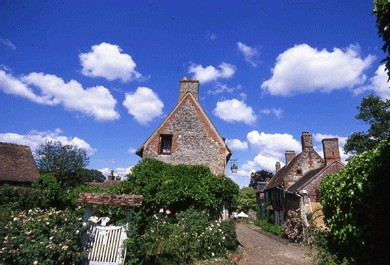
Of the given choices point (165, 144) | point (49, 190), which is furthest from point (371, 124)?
point (49, 190)

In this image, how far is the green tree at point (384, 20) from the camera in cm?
356

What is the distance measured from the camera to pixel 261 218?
41.2 m

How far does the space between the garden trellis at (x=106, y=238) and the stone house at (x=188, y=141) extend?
27.3ft

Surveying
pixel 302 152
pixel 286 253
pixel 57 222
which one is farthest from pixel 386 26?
pixel 302 152

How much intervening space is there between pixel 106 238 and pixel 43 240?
6.87ft

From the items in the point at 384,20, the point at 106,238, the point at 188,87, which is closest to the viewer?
the point at 384,20

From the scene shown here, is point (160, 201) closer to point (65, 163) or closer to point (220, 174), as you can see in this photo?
point (220, 174)

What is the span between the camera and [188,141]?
18016 mm

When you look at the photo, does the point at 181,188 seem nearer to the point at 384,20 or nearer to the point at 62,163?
the point at 384,20

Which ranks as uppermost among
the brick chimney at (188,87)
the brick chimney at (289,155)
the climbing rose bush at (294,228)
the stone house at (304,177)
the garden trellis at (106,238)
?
the brick chimney at (188,87)

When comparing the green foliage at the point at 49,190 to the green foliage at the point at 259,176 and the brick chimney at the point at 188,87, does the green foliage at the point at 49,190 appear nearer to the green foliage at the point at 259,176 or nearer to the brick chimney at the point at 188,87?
the brick chimney at the point at 188,87

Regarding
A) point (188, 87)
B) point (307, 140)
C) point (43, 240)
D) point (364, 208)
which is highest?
point (188, 87)

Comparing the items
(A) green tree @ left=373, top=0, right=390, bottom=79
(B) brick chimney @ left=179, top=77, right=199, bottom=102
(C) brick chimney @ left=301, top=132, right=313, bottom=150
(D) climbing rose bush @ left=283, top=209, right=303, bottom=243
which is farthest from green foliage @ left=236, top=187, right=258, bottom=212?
(A) green tree @ left=373, top=0, right=390, bottom=79

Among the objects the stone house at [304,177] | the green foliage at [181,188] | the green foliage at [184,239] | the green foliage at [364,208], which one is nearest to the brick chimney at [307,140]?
the stone house at [304,177]
